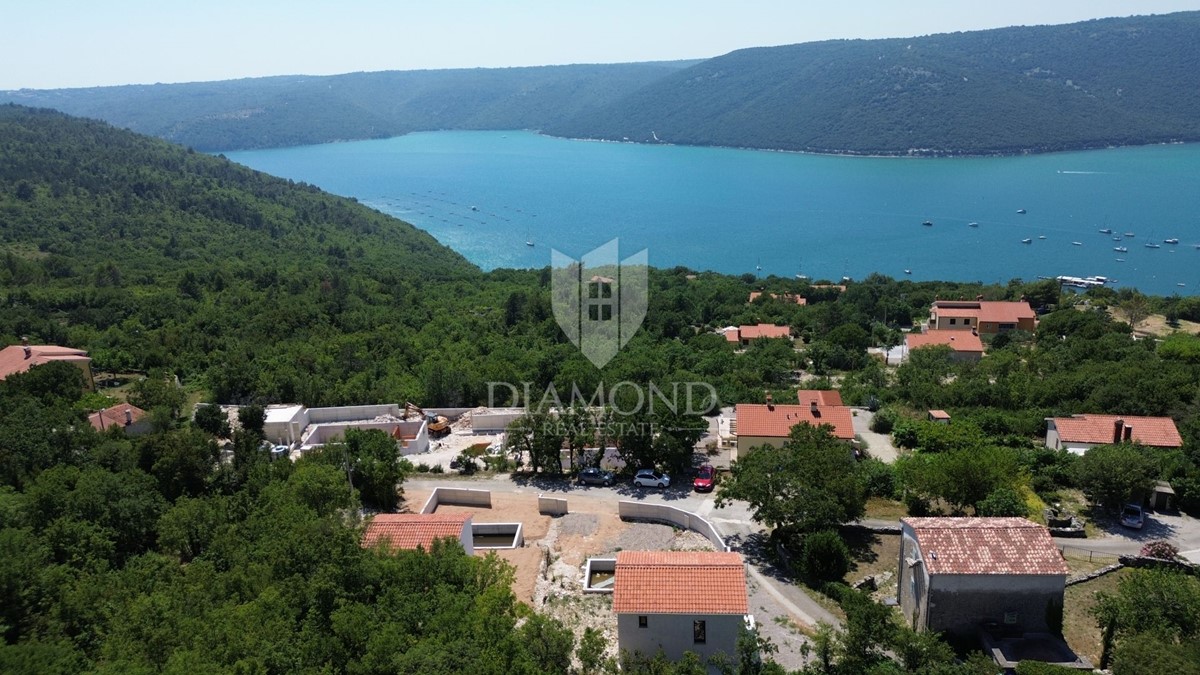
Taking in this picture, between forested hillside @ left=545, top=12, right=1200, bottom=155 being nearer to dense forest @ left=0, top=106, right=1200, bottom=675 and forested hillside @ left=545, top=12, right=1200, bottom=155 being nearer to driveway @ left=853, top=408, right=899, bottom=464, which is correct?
dense forest @ left=0, top=106, right=1200, bottom=675

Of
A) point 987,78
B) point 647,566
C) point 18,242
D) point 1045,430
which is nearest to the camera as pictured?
point 647,566

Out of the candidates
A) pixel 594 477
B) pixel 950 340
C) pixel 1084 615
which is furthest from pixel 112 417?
pixel 950 340

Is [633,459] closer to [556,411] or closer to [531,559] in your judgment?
[556,411]

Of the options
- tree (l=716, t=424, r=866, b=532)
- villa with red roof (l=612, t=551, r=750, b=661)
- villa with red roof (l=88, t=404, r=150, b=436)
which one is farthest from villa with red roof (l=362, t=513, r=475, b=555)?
villa with red roof (l=88, t=404, r=150, b=436)

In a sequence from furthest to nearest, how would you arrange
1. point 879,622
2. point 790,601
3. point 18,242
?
point 18,242, point 790,601, point 879,622

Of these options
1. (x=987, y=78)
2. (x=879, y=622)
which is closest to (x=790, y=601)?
(x=879, y=622)

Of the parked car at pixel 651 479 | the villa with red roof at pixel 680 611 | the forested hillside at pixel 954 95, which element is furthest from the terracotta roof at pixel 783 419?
the forested hillside at pixel 954 95
